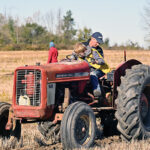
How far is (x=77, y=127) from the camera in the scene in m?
5.55

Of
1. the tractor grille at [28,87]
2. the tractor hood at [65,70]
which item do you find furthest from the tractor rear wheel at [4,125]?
the tractor hood at [65,70]

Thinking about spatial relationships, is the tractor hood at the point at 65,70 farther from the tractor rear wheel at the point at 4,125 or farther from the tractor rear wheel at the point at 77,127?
the tractor rear wheel at the point at 4,125

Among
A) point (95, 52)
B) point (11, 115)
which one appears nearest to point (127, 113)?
point (95, 52)

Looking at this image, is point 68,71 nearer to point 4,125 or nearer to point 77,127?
point 77,127

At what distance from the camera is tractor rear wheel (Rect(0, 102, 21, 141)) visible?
20.9ft

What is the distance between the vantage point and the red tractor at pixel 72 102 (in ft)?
18.4

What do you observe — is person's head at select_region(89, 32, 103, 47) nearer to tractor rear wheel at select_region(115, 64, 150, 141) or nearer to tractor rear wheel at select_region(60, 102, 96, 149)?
tractor rear wheel at select_region(115, 64, 150, 141)

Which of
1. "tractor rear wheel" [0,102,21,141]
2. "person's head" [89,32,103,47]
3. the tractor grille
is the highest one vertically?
"person's head" [89,32,103,47]

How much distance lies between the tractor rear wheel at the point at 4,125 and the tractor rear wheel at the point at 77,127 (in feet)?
4.44

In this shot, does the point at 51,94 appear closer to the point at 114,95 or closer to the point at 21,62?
the point at 114,95

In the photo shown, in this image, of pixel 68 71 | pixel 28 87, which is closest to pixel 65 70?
pixel 68 71

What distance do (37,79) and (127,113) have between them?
1571mm

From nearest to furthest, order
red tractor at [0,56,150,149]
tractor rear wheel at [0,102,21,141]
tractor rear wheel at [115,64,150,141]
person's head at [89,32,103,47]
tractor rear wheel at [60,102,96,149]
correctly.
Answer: tractor rear wheel at [60,102,96,149] < red tractor at [0,56,150,149] < tractor rear wheel at [115,64,150,141] < tractor rear wheel at [0,102,21,141] < person's head at [89,32,103,47]

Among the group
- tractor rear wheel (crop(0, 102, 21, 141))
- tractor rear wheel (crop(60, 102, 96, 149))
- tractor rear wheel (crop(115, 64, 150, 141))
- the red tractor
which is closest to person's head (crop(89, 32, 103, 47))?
the red tractor
